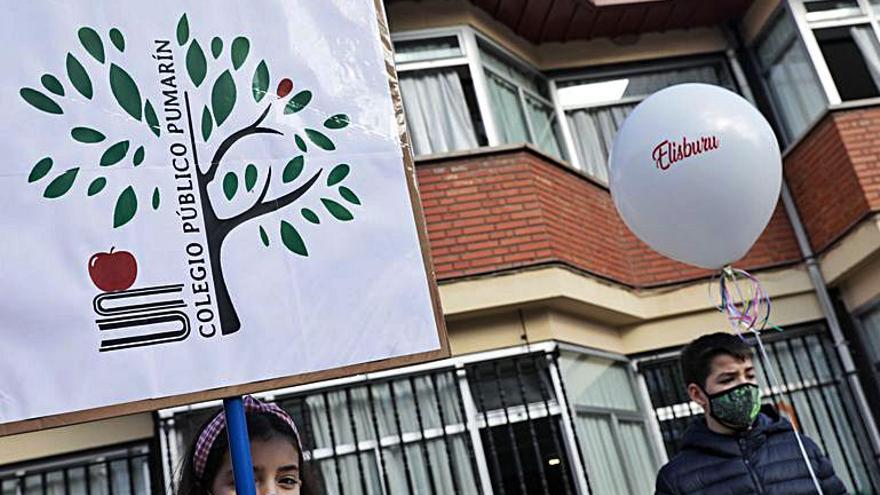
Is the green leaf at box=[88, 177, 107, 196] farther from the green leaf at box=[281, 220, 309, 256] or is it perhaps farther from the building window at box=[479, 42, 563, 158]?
the building window at box=[479, 42, 563, 158]

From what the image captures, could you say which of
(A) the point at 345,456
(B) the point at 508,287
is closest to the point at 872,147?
(B) the point at 508,287

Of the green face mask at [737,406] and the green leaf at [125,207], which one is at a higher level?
the green leaf at [125,207]

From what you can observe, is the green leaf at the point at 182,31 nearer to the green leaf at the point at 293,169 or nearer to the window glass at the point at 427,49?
the green leaf at the point at 293,169

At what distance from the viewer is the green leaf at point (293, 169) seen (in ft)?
7.00

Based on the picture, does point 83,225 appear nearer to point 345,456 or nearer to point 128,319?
point 128,319

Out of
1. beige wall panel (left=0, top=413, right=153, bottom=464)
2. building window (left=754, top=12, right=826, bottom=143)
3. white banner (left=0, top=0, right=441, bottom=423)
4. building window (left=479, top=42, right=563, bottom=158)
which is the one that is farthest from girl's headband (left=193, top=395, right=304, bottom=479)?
building window (left=754, top=12, right=826, bottom=143)

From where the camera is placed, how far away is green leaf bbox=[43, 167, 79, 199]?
6.35 ft

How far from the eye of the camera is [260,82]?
219 cm

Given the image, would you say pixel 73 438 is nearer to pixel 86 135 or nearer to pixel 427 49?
pixel 427 49

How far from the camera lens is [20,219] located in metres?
1.91

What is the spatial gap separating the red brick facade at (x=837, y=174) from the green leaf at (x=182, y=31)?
23.1 ft

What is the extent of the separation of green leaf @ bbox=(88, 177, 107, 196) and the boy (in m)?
2.59

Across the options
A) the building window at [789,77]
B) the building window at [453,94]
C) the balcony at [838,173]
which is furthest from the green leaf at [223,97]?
the building window at [789,77]

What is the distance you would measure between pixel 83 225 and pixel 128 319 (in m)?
0.22
